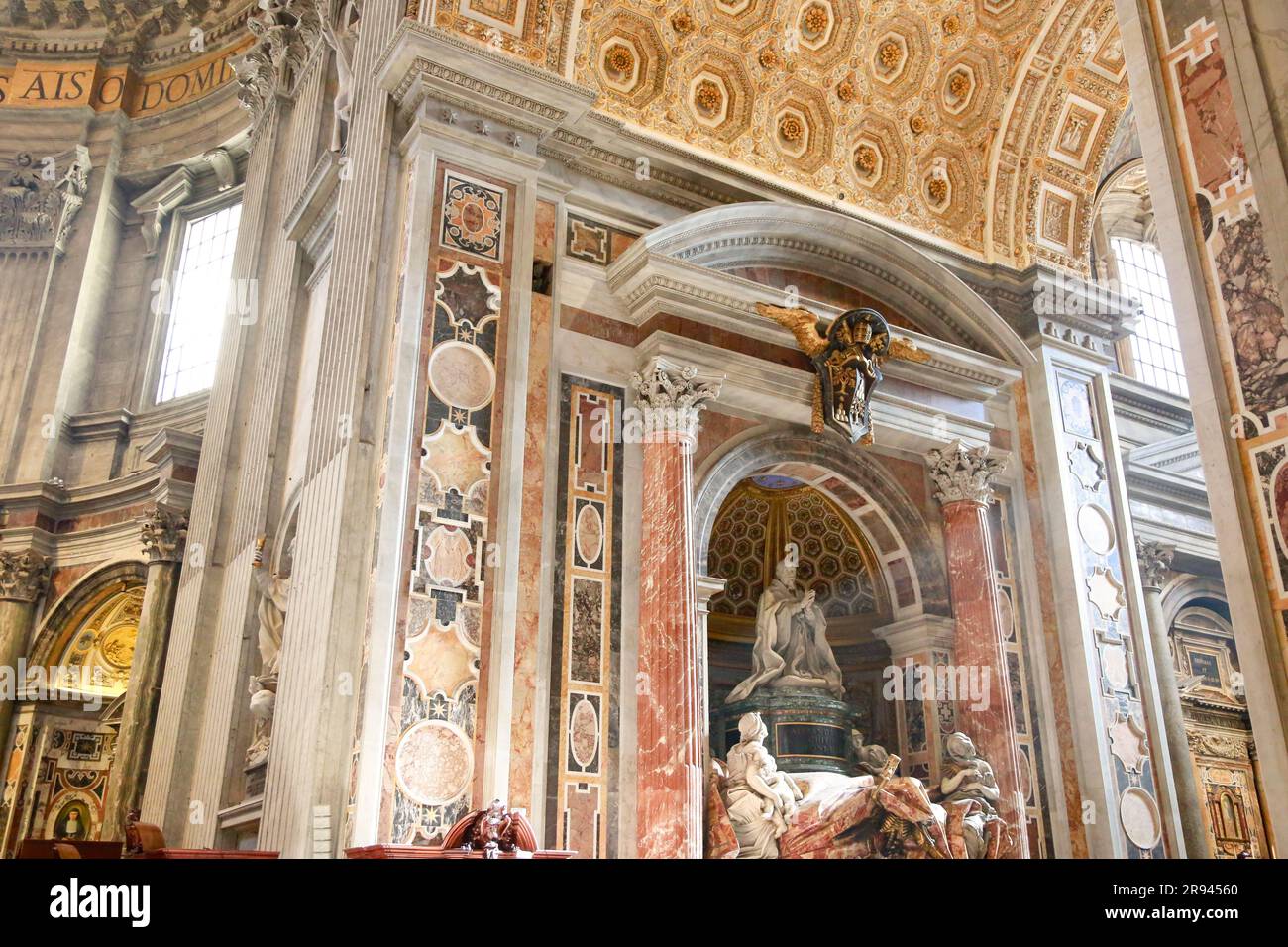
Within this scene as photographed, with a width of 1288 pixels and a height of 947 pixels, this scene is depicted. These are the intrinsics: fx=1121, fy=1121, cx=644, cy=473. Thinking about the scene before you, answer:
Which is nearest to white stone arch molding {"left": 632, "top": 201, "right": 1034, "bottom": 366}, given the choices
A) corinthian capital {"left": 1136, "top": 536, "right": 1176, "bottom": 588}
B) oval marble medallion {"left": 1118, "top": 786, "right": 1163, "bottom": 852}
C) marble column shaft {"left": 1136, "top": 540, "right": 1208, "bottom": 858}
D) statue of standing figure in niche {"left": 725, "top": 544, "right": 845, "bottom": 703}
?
statue of standing figure in niche {"left": 725, "top": 544, "right": 845, "bottom": 703}

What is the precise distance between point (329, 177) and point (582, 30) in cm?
289

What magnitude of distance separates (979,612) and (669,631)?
349 centimetres

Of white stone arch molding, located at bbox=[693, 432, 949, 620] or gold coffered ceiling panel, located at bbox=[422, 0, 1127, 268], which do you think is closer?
white stone arch molding, located at bbox=[693, 432, 949, 620]

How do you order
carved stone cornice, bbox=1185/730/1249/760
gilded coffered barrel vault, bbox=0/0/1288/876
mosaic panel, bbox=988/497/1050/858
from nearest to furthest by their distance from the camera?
gilded coffered barrel vault, bbox=0/0/1288/876 < mosaic panel, bbox=988/497/1050/858 < carved stone cornice, bbox=1185/730/1249/760

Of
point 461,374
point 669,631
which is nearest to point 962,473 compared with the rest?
point 669,631

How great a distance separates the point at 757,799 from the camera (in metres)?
A: 8.80

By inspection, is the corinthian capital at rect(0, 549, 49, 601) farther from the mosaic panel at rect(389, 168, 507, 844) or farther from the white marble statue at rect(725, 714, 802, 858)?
the white marble statue at rect(725, 714, 802, 858)

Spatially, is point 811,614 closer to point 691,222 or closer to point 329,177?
point 691,222

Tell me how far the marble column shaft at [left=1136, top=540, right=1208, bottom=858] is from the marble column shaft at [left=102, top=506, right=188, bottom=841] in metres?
10.8

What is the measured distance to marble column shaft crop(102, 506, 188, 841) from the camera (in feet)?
39.6

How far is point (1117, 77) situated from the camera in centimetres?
1289

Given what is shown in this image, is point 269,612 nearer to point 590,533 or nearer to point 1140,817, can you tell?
point 590,533

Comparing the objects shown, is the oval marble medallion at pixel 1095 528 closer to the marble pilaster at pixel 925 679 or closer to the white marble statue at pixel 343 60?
the marble pilaster at pixel 925 679

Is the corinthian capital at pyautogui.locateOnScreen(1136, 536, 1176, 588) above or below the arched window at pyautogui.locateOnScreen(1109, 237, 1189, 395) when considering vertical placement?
below
